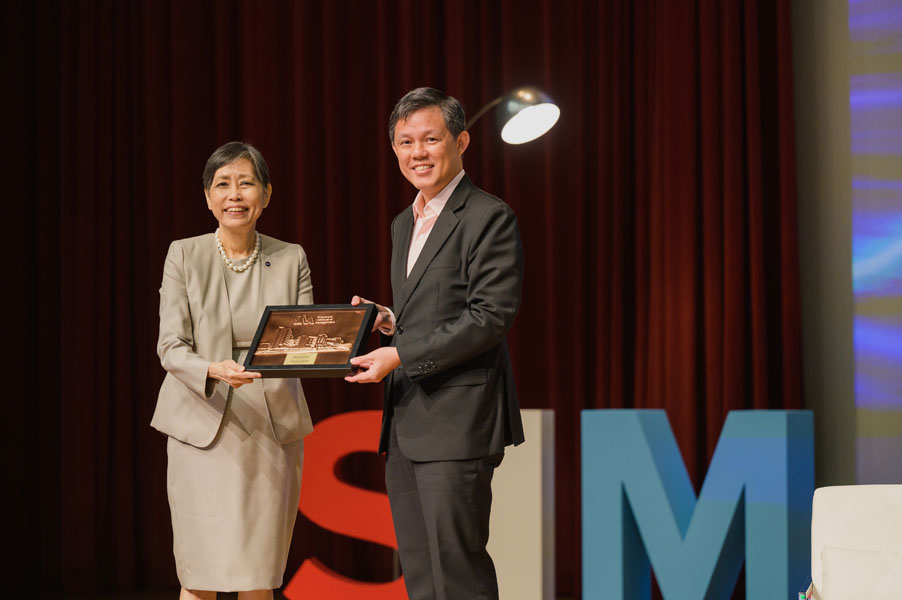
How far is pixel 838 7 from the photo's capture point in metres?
3.77

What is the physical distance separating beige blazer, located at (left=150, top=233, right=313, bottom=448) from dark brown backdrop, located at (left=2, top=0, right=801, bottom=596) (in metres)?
2.17

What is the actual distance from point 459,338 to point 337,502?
1689mm

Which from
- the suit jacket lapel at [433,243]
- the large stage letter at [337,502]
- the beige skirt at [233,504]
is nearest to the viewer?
the suit jacket lapel at [433,243]

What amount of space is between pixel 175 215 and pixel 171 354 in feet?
8.31

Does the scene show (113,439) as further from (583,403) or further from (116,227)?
(583,403)

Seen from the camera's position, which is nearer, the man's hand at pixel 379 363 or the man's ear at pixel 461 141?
the man's hand at pixel 379 363

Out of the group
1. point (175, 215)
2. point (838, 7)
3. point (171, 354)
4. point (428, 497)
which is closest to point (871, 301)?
point (838, 7)

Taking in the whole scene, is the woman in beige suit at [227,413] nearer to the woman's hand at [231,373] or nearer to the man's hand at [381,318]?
the woman's hand at [231,373]

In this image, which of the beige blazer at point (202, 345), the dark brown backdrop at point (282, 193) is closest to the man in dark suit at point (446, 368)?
the beige blazer at point (202, 345)

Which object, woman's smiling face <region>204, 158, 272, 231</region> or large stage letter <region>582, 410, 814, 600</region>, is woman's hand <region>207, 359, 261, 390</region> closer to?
woman's smiling face <region>204, 158, 272, 231</region>

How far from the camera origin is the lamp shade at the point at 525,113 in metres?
3.53

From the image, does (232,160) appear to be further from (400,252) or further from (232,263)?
(400,252)

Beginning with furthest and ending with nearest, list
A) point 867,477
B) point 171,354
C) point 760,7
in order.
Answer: point 760,7 → point 867,477 → point 171,354

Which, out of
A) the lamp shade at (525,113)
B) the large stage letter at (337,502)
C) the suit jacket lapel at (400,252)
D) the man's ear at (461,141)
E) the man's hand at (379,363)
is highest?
the lamp shade at (525,113)
